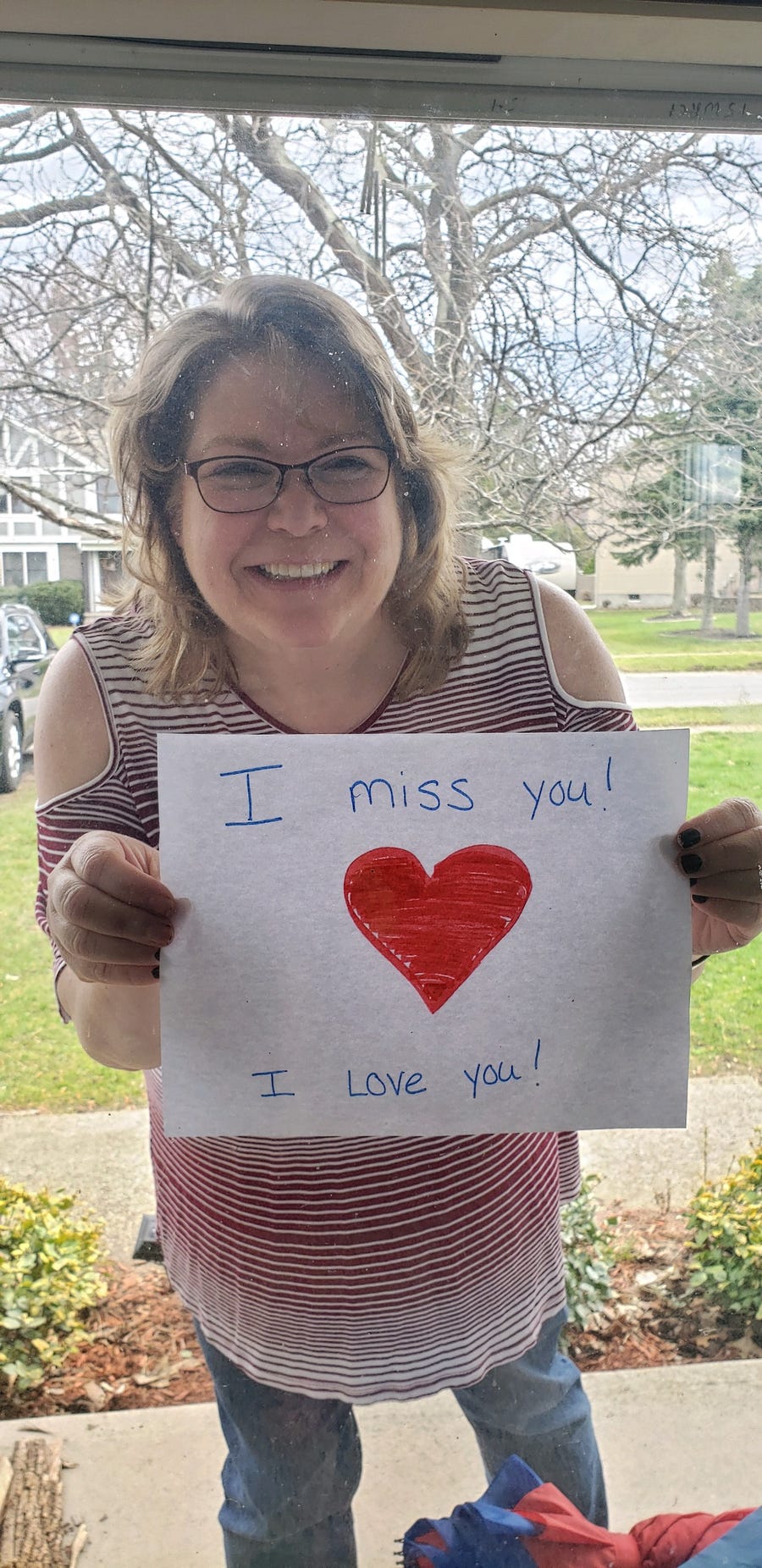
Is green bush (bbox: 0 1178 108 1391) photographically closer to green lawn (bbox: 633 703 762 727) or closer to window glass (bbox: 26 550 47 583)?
window glass (bbox: 26 550 47 583)

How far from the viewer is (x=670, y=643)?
2.90 ft

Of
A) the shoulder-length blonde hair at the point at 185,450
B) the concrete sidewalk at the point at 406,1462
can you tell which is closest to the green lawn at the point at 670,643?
the shoulder-length blonde hair at the point at 185,450

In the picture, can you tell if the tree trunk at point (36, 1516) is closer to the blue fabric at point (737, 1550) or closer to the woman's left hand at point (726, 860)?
the blue fabric at point (737, 1550)

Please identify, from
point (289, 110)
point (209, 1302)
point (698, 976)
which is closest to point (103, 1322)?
point (209, 1302)

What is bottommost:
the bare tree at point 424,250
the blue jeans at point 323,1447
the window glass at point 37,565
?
the blue jeans at point 323,1447

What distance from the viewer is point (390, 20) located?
0.77 metres

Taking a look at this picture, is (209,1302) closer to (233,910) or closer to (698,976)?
(233,910)

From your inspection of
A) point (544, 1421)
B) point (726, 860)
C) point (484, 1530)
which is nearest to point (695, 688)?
point (726, 860)

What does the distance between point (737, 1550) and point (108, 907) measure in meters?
0.84

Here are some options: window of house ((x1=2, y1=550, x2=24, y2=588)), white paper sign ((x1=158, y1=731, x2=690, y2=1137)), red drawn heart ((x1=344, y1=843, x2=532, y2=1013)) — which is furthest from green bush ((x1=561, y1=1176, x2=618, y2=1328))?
window of house ((x1=2, y1=550, x2=24, y2=588))

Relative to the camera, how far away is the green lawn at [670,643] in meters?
0.86

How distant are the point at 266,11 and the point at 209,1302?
40.8 inches

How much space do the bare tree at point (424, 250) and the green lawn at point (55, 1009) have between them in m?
0.25

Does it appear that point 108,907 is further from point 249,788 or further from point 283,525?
point 283,525
